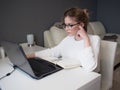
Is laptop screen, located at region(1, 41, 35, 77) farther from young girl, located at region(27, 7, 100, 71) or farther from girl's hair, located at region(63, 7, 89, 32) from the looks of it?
girl's hair, located at region(63, 7, 89, 32)

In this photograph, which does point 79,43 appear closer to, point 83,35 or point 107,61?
point 83,35

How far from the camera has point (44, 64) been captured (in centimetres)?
130

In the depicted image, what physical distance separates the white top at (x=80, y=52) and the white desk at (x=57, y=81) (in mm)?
86

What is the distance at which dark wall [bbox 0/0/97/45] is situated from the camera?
223cm

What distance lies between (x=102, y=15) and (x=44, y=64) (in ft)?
10.5

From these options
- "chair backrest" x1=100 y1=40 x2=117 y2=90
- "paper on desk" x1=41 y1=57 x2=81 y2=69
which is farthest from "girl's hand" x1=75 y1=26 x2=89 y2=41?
"chair backrest" x1=100 y1=40 x2=117 y2=90

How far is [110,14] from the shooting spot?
3.96 m

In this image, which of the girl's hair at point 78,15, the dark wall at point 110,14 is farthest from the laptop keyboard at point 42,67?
the dark wall at point 110,14

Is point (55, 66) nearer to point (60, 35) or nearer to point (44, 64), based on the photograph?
point (44, 64)

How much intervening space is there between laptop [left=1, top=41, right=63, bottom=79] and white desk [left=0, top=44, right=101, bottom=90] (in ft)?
0.13

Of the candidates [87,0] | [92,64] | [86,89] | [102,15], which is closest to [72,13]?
[92,64]

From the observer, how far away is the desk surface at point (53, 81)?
98 cm

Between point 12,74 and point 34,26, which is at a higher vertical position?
point 34,26

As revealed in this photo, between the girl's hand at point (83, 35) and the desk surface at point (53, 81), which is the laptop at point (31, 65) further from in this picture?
the girl's hand at point (83, 35)
